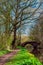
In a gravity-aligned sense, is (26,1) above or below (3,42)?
above

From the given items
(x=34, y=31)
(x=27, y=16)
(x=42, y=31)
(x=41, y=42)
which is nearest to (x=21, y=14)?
(x=27, y=16)

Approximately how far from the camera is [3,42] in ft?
80.2

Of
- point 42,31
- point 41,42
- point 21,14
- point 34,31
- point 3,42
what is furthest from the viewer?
point 34,31

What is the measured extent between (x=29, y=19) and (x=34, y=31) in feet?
65.6

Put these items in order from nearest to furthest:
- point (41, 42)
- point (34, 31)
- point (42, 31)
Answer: point (41, 42), point (42, 31), point (34, 31)

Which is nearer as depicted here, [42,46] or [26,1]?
[26,1]

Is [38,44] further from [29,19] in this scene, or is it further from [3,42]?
[3,42]

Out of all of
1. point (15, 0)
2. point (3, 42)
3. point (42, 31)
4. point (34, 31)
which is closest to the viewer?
point (3, 42)

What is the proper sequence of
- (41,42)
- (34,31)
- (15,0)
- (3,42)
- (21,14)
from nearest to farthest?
(3,42) < (15,0) < (21,14) < (41,42) < (34,31)

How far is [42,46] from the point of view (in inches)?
2158

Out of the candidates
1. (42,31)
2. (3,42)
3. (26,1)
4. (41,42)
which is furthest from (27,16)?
(3,42)

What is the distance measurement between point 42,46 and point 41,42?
1.69 meters

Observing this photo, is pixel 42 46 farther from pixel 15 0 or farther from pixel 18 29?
pixel 15 0

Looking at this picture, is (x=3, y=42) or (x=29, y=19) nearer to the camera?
(x=3, y=42)
